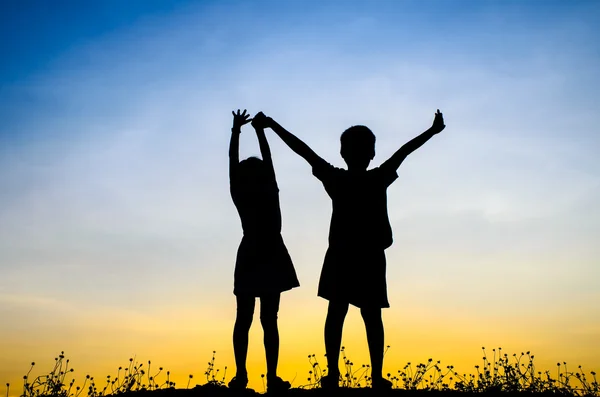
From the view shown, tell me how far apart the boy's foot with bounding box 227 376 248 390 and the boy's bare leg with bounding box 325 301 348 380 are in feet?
3.92

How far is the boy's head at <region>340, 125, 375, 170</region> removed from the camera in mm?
5699

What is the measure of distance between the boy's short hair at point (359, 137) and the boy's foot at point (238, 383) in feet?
9.08

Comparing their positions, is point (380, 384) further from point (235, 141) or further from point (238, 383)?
point (235, 141)

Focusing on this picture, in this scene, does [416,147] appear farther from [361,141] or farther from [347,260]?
[347,260]

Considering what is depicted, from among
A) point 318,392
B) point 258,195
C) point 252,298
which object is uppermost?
point 258,195

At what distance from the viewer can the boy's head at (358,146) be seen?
5.70 metres

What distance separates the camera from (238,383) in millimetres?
6055

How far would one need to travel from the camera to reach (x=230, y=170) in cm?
654

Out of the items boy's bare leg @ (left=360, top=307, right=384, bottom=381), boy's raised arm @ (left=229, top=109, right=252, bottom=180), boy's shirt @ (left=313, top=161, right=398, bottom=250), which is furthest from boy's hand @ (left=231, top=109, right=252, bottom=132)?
boy's bare leg @ (left=360, top=307, right=384, bottom=381)

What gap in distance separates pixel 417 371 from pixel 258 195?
11.0 ft

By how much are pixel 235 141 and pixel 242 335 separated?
223 cm

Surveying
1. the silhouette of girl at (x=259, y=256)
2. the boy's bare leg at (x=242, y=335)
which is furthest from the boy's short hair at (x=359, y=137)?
the boy's bare leg at (x=242, y=335)

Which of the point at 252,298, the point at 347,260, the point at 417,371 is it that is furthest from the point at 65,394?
the point at 417,371

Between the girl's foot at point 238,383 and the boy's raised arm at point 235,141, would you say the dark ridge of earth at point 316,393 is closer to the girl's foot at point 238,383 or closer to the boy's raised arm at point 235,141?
the girl's foot at point 238,383
